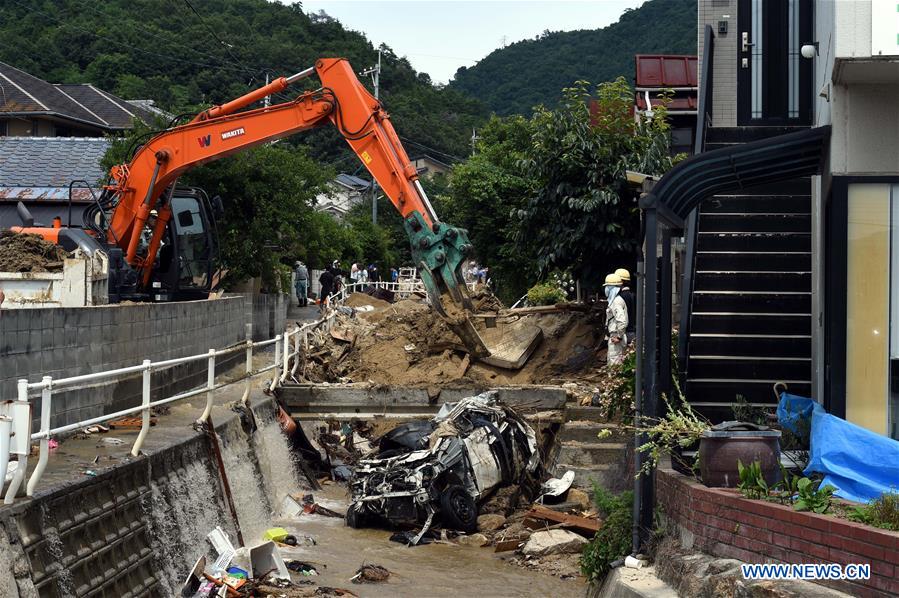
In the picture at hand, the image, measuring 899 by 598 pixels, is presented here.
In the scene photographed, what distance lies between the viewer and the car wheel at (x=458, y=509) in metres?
14.0

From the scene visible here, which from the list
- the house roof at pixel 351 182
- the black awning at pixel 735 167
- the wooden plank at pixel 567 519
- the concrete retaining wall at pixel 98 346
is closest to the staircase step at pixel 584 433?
the wooden plank at pixel 567 519

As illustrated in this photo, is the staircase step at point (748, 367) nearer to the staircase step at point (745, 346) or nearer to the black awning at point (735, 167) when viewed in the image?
the staircase step at point (745, 346)

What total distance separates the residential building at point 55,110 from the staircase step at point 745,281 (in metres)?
35.6

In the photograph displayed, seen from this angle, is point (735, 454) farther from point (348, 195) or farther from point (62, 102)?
point (348, 195)

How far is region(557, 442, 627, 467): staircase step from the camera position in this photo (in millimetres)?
14719

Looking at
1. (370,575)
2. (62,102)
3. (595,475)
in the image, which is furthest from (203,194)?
(62,102)

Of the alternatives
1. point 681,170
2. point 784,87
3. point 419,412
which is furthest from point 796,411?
point 419,412

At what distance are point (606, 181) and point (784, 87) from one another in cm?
532

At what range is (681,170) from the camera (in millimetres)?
A: 9195

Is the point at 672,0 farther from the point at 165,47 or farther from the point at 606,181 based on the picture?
the point at 606,181

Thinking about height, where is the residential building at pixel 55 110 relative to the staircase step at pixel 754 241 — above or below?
above

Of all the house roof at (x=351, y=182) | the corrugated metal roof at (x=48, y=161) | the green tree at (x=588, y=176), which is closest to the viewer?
the green tree at (x=588, y=176)

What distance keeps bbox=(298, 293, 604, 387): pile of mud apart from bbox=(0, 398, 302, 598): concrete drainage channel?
190 inches

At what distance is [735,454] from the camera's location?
7.53 m
